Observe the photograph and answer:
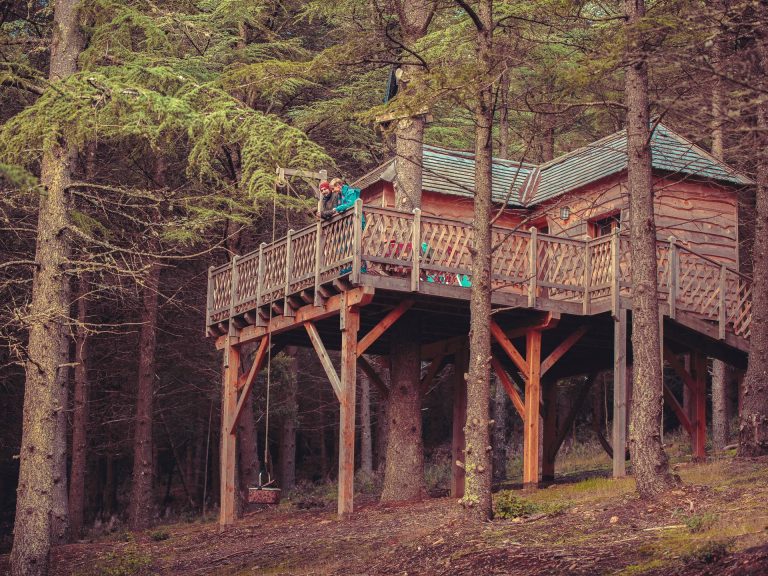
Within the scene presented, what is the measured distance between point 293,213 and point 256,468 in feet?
26.5

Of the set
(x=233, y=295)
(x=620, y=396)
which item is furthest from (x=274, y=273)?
(x=620, y=396)

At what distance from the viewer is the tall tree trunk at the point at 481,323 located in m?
14.6

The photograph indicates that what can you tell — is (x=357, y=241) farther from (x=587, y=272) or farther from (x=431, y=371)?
(x=431, y=371)

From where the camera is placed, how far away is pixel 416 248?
18.8m

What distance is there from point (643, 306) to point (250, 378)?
8775mm

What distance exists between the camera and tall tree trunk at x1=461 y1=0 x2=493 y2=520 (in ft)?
47.9

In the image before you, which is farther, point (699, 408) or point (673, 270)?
point (699, 408)

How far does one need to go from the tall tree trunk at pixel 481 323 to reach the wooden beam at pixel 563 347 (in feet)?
18.5

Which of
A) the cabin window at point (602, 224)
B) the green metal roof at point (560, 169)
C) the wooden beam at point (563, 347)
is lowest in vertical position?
the wooden beam at point (563, 347)

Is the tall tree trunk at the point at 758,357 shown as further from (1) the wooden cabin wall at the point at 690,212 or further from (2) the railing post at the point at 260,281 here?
(2) the railing post at the point at 260,281

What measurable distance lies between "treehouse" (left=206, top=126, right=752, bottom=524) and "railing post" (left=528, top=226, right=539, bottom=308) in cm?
3

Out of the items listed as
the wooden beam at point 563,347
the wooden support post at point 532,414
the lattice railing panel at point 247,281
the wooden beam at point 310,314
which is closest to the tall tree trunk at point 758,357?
the wooden beam at point 563,347

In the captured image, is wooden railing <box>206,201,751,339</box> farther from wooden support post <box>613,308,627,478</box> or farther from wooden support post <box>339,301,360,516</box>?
wooden support post <box>339,301,360,516</box>

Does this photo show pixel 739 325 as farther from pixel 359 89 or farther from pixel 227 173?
pixel 227 173
